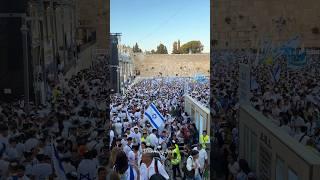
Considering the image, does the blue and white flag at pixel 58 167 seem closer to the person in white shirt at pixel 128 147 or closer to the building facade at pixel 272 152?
the person in white shirt at pixel 128 147

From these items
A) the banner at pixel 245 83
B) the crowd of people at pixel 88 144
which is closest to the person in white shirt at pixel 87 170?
the crowd of people at pixel 88 144

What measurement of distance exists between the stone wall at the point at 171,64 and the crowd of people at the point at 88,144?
41.0 m

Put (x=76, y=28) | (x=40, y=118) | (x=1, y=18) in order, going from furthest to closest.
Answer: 1. (x=76, y=28)
2. (x=1, y=18)
3. (x=40, y=118)

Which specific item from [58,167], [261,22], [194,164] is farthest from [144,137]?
[261,22]

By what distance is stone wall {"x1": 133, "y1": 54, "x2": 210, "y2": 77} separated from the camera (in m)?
53.5

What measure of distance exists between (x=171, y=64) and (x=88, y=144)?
48.3 meters

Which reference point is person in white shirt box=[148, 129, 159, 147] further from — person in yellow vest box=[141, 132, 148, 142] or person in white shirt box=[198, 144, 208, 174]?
person in white shirt box=[198, 144, 208, 174]

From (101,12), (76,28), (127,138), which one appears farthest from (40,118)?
(101,12)

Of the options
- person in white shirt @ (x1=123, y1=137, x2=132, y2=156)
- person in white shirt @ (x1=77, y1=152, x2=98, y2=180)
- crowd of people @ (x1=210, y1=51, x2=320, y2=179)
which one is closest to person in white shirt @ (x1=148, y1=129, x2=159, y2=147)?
person in white shirt @ (x1=123, y1=137, x2=132, y2=156)

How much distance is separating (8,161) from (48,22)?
6835 mm

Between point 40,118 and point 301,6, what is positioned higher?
point 301,6

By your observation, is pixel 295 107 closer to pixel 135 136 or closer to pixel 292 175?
pixel 135 136

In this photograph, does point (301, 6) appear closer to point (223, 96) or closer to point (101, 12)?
point (101, 12)

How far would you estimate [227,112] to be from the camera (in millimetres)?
10898
